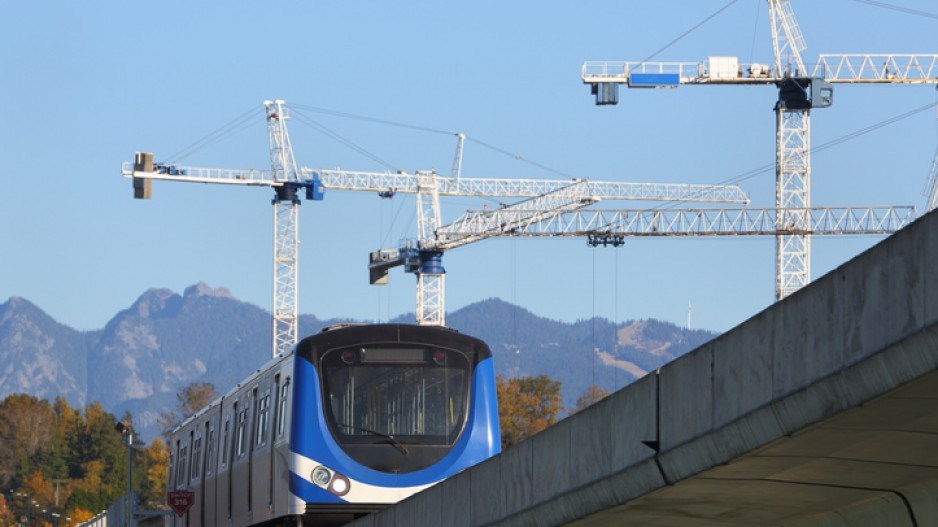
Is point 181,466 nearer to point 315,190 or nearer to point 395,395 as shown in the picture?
point 395,395

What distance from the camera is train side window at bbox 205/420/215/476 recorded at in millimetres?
29558

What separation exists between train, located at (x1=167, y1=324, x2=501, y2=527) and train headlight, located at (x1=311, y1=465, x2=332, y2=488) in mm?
12

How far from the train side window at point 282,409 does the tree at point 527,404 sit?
143 m

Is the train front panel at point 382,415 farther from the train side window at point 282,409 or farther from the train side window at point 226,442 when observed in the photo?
the train side window at point 226,442

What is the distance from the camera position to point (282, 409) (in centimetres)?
2278

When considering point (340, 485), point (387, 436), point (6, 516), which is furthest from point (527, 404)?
point (340, 485)

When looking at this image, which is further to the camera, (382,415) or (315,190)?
(315,190)

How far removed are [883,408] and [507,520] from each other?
5.97 m

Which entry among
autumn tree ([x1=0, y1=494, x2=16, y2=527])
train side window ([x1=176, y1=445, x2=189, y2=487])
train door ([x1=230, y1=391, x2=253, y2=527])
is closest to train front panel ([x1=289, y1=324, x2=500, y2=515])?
train door ([x1=230, y1=391, x2=253, y2=527])

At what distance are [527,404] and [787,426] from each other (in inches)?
6598

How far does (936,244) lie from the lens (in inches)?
354

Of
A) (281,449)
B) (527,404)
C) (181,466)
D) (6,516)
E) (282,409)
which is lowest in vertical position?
(281,449)

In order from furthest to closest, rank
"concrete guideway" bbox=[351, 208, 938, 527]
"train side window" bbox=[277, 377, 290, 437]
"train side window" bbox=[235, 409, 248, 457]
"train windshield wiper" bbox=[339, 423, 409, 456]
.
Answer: "train side window" bbox=[235, 409, 248, 457], "train side window" bbox=[277, 377, 290, 437], "train windshield wiper" bbox=[339, 423, 409, 456], "concrete guideway" bbox=[351, 208, 938, 527]

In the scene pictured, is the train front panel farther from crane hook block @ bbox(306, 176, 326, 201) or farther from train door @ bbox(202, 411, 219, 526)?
crane hook block @ bbox(306, 176, 326, 201)
